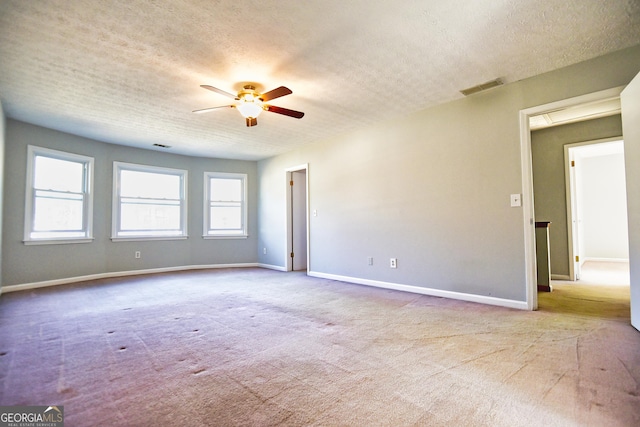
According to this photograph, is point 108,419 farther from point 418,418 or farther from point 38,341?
point 38,341

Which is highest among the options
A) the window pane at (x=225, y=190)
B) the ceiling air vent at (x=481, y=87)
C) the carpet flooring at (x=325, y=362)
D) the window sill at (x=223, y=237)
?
the ceiling air vent at (x=481, y=87)

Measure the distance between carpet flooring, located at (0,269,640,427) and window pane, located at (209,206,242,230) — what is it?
3.41 metres

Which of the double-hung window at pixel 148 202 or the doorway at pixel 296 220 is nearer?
the double-hung window at pixel 148 202

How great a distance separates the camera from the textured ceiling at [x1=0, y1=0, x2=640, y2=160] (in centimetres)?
227

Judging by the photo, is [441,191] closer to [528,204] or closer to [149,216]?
[528,204]

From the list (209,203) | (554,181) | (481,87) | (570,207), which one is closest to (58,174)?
(209,203)

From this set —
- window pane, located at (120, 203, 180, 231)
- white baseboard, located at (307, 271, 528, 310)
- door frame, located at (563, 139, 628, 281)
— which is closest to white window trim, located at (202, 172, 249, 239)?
Answer: window pane, located at (120, 203, 180, 231)

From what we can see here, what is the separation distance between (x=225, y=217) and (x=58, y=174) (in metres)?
3.08

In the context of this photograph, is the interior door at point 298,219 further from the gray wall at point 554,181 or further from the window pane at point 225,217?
the gray wall at point 554,181

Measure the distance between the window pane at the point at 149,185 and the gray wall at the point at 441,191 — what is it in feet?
10.6

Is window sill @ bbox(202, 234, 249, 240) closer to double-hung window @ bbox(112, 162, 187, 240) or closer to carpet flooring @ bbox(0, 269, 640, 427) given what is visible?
double-hung window @ bbox(112, 162, 187, 240)

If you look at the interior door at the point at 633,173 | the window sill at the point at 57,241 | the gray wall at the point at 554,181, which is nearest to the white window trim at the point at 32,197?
the window sill at the point at 57,241

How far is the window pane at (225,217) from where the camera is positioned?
7.14m

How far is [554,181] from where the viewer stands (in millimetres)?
5191
